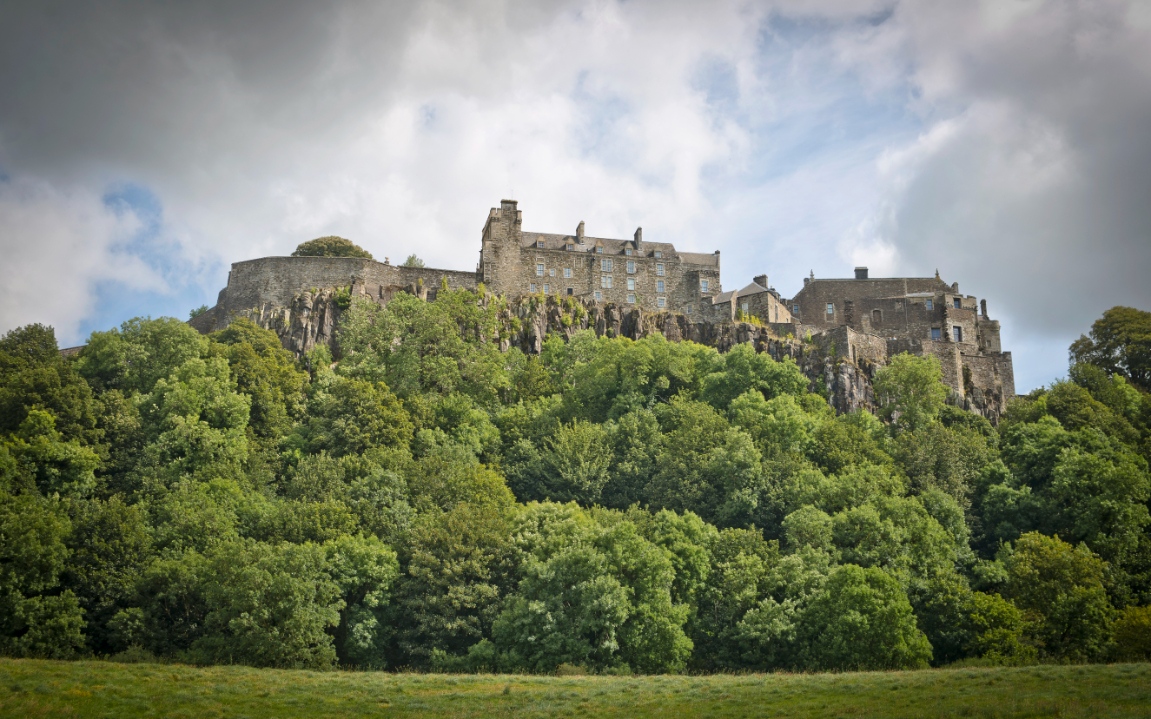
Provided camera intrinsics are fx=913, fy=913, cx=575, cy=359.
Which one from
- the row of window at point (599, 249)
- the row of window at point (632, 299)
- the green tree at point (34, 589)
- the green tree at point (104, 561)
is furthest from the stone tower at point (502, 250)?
the green tree at point (34, 589)

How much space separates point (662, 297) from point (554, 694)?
176 feet

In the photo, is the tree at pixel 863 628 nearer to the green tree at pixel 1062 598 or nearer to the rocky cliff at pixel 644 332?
the green tree at pixel 1062 598

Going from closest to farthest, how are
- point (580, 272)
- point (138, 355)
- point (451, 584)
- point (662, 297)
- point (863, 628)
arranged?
1. point (863, 628)
2. point (451, 584)
3. point (138, 355)
4. point (580, 272)
5. point (662, 297)

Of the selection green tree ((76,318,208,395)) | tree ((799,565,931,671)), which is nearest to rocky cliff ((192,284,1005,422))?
green tree ((76,318,208,395))

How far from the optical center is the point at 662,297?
80750 millimetres

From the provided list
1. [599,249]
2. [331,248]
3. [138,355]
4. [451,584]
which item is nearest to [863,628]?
[451,584]

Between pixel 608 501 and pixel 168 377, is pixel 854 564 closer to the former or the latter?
pixel 608 501

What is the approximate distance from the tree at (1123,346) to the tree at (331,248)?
62.5 m

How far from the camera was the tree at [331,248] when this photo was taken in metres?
85.1

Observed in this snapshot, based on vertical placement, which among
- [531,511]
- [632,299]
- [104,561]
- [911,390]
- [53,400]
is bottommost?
[104,561]

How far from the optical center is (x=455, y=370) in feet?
202

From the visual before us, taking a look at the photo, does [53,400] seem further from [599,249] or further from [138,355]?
[599,249]

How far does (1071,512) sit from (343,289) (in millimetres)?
49806

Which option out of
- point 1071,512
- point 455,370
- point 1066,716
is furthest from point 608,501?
point 1066,716
